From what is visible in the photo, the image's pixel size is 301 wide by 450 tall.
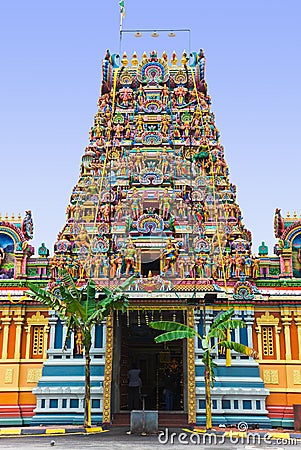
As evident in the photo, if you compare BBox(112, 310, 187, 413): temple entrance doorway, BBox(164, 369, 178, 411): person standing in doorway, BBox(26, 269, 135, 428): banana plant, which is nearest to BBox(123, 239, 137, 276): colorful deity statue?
BBox(26, 269, 135, 428): banana plant

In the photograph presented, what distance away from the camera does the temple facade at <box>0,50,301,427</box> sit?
73.5 ft

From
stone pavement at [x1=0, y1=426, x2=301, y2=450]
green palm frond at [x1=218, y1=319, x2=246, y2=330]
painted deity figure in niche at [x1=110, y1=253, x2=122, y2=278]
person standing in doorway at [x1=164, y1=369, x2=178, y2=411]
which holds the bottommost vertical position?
stone pavement at [x1=0, y1=426, x2=301, y2=450]

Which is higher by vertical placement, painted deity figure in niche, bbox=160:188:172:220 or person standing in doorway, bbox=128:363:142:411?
painted deity figure in niche, bbox=160:188:172:220

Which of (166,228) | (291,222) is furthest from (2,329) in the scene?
(291,222)

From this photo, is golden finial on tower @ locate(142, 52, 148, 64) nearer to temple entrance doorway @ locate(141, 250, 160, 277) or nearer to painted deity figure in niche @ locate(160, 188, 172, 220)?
painted deity figure in niche @ locate(160, 188, 172, 220)

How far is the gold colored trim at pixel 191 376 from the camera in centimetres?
2171

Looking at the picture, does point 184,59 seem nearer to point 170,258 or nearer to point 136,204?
point 136,204

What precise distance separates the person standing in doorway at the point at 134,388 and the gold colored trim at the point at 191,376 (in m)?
3.60

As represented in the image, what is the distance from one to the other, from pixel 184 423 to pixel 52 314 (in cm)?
671

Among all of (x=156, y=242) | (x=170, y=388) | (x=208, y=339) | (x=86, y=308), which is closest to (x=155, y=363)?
(x=170, y=388)

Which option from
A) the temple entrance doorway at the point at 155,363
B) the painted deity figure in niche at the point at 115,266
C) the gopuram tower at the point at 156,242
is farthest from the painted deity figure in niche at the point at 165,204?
the temple entrance doorway at the point at 155,363

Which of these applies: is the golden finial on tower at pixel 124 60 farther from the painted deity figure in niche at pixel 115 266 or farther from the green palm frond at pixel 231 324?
the green palm frond at pixel 231 324

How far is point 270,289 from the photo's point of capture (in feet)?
79.7

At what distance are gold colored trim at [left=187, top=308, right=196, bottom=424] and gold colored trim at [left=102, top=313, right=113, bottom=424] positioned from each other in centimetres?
298
